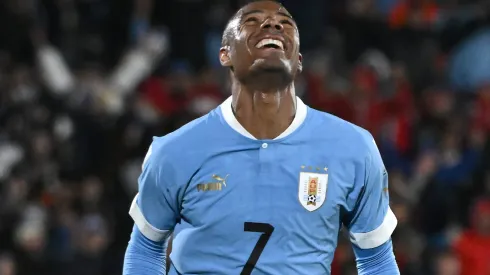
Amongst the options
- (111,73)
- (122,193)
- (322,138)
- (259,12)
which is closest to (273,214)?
(322,138)

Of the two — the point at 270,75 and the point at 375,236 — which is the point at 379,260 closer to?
the point at 375,236

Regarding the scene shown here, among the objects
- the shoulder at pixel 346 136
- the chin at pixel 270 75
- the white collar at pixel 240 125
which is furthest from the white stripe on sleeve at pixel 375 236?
the chin at pixel 270 75

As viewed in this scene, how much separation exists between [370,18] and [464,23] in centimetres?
93

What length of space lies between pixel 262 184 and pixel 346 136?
0.32 metres

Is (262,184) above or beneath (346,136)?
beneath

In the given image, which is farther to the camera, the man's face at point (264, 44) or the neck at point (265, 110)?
the neck at point (265, 110)

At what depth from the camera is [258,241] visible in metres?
3.42

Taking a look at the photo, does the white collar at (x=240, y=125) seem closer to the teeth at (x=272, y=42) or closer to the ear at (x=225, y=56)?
the ear at (x=225, y=56)

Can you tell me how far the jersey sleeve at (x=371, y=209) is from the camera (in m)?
3.50

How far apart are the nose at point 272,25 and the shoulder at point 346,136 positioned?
0.34 m

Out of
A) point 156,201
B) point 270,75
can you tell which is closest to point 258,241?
point 156,201

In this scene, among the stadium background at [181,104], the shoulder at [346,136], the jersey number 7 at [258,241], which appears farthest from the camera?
the stadium background at [181,104]

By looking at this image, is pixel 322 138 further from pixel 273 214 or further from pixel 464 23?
pixel 464 23

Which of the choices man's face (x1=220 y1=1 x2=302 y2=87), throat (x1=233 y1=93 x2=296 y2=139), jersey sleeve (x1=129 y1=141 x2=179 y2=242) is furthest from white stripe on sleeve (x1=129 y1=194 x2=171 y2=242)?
man's face (x1=220 y1=1 x2=302 y2=87)
